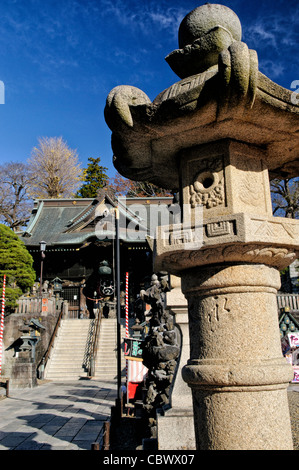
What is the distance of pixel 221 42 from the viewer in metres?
2.98

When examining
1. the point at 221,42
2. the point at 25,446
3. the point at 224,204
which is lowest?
the point at 25,446

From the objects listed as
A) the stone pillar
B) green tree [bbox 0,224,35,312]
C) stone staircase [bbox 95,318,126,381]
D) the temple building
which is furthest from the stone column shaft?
the temple building

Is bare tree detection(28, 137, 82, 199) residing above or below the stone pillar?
above

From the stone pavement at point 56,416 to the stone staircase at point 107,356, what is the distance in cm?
132

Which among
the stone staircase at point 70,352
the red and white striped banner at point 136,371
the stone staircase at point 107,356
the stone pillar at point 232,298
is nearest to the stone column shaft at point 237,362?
the stone pillar at point 232,298

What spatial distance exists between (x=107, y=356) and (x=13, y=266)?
21.4ft

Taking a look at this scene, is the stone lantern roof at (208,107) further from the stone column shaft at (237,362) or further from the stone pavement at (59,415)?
the stone pavement at (59,415)

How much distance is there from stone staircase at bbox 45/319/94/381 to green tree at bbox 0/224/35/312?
2.92 metres

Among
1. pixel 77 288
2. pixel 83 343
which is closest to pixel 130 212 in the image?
pixel 77 288

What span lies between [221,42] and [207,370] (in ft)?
8.37

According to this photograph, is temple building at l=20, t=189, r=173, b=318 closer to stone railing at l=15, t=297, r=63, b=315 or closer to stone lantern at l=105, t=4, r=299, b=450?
stone railing at l=15, t=297, r=63, b=315

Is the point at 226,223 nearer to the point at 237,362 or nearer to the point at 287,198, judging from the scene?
the point at 237,362

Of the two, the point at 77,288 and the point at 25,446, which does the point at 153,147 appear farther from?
the point at 77,288

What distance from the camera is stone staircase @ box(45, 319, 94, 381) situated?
15.4 metres
